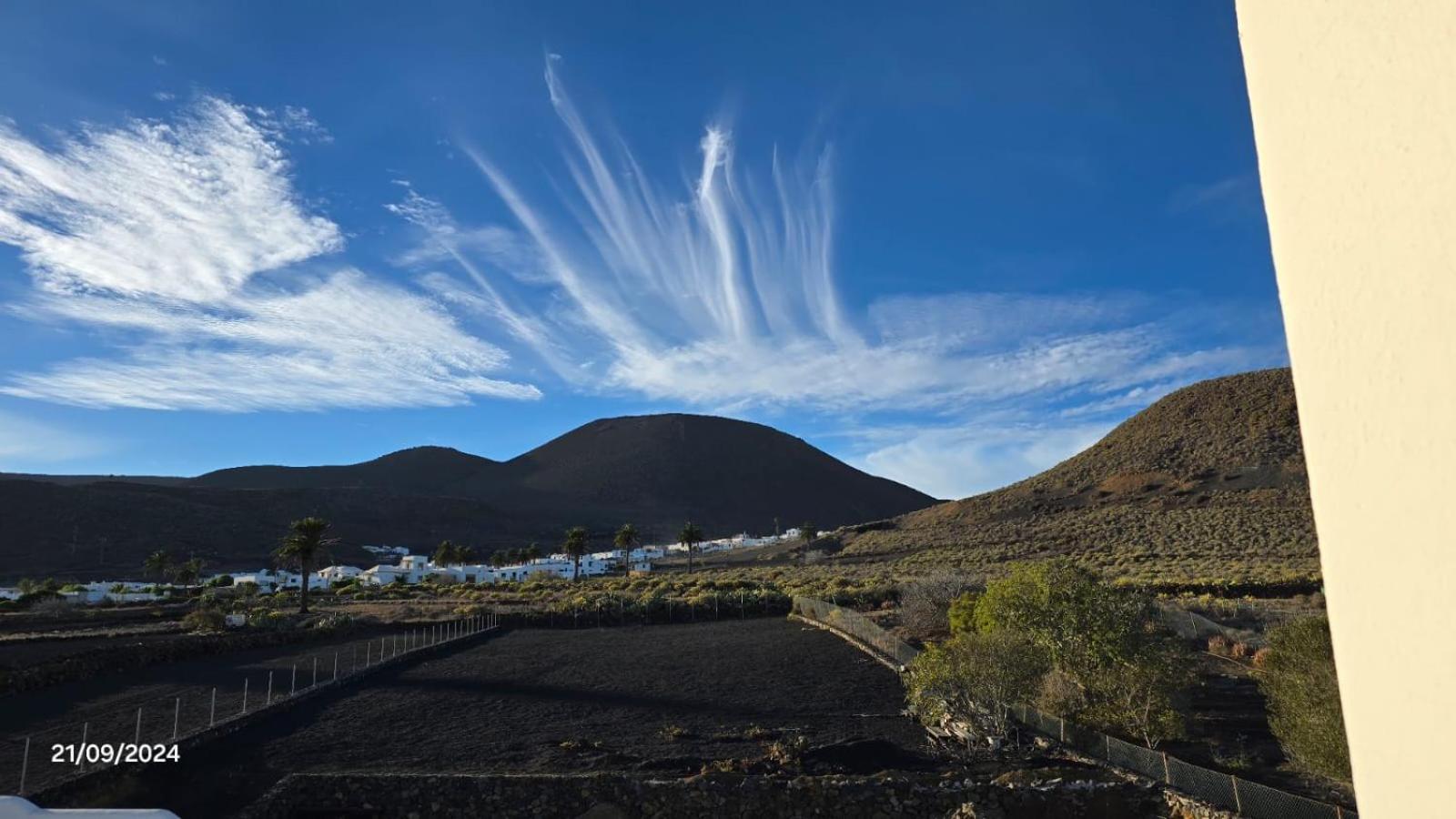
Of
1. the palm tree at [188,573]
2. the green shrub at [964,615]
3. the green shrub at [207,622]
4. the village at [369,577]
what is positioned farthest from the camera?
the palm tree at [188,573]

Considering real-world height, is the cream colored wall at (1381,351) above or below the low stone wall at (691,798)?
above

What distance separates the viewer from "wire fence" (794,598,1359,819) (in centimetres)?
1211

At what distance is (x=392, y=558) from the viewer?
93.6m

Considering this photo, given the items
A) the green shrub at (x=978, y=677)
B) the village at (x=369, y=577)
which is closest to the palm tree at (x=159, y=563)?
the village at (x=369, y=577)

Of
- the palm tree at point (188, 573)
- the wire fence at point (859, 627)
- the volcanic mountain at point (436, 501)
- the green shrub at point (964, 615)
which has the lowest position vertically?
the wire fence at point (859, 627)

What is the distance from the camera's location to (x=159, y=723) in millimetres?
18750

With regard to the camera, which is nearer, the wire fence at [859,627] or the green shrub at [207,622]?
the wire fence at [859,627]

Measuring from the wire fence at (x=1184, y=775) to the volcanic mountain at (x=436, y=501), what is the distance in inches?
3360

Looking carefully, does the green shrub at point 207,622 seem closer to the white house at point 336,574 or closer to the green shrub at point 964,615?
the white house at point 336,574

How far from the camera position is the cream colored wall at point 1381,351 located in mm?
1282

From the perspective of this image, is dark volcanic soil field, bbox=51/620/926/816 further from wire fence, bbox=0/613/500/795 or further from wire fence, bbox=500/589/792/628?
wire fence, bbox=500/589/792/628

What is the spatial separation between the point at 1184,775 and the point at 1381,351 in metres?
15.4

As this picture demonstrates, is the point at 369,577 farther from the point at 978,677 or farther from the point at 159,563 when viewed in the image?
the point at 978,677

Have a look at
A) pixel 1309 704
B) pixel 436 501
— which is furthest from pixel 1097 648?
pixel 436 501
